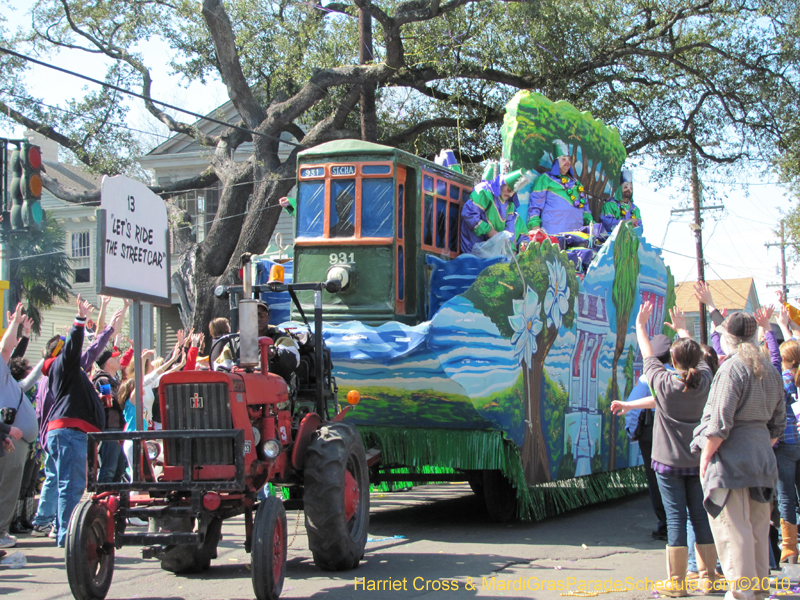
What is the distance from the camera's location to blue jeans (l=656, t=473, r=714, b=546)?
6.02m

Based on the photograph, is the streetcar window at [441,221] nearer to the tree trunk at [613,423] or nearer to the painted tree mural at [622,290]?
the painted tree mural at [622,290]

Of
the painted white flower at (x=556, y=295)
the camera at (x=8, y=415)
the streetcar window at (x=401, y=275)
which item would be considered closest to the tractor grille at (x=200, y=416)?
the camera at (x=8, y=415)

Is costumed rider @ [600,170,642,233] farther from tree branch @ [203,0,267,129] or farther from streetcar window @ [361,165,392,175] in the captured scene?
tree branch @ [203,0,267,129]

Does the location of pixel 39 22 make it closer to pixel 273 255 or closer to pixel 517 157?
pixel 273 255

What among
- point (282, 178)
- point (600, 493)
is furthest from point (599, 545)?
point (282, 178)

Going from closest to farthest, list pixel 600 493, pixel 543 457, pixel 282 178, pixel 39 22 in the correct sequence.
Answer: pixel 543 457
pixel 600 493
pixel 282 178
pixel 39 22

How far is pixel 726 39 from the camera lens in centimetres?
Answer: 2009

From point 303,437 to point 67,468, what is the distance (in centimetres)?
Result: 222

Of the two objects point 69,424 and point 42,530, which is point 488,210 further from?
point 42,530

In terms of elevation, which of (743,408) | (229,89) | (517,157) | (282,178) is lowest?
(743,408)

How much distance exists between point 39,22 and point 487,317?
16.5 meters

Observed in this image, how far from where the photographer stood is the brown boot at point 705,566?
6.14 m

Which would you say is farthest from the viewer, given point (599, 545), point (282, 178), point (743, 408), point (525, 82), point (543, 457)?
point (525, 82)

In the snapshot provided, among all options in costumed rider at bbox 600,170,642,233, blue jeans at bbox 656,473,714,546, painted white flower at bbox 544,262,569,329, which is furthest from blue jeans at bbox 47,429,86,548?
costumed rider at bbox 600,170,642,233
